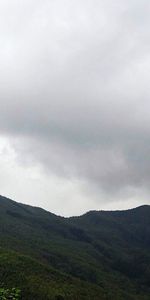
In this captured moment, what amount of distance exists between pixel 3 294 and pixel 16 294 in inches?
67.2

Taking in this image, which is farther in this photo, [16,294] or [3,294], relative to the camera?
[3,294]

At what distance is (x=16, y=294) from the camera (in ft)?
67.4

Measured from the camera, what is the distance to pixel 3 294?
21969 millimetres
